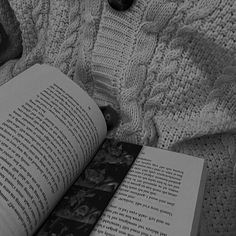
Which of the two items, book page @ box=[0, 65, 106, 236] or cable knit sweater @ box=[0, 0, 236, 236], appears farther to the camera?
cable knit sweater @ box=[0, 0, 236, 236]

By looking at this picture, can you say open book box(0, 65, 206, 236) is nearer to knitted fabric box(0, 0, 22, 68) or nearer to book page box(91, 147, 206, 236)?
book page box(91, 147, 206, 236)

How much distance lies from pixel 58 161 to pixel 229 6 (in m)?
0.31

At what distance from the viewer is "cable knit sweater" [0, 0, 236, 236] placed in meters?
0.54

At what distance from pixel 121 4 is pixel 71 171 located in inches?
10.6

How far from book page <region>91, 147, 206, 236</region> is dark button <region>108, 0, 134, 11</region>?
0.73 feet

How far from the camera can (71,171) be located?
455 millimetres

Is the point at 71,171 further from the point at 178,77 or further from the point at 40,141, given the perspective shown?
the point at 178,77

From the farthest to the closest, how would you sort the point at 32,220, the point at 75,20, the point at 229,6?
the point at 75,20 → the point at 229,6 → the point at 32,220

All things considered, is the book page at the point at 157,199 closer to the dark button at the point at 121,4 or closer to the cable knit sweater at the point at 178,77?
the cable knit sweater at the point at 178,77

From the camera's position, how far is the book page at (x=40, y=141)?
0.39m

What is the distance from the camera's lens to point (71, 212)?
0.42 meters

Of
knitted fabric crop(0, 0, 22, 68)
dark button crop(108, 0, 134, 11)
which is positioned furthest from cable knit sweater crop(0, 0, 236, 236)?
knitted fabric crop(0, 0, 22, 68)

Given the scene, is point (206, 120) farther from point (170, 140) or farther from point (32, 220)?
point (32, 220)

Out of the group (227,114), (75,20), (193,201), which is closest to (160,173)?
(193,201)
